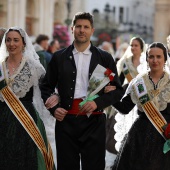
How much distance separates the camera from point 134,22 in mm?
55969

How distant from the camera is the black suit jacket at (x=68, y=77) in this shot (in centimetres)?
553

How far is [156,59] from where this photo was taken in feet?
19.2

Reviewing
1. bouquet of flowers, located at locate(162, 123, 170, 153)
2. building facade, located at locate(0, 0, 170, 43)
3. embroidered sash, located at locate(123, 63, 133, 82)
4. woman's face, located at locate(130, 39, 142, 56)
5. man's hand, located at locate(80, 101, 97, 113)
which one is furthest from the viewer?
building facade, located at locate(0, 0, 170, 43)

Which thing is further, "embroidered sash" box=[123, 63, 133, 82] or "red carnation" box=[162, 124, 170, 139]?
"embroidered sash" box=[123, 63, 133, 82]

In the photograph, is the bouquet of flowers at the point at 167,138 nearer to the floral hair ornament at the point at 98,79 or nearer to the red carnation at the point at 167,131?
the red carnation at the point at 167,131

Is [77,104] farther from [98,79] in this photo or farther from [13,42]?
[13,42]

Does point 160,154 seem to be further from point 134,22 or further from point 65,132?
point 134,22

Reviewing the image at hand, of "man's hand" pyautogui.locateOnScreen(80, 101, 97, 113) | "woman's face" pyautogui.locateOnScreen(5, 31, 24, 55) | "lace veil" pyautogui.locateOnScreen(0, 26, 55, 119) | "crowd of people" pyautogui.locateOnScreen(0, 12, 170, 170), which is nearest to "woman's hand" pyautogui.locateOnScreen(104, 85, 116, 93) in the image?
"crowd of people" pyautogui.locateOnScreen(0, 12, 170, 170)

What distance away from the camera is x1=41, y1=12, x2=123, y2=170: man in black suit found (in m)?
5.48

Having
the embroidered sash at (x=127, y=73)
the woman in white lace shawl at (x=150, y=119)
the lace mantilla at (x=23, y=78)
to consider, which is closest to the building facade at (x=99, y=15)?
the embroidered sash at (x=127, y=73)

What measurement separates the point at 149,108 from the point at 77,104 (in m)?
0.70

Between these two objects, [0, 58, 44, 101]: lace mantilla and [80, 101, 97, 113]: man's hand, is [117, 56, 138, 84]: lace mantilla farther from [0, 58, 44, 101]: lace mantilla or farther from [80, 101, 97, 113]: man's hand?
[80, 101, 97, 113]: man's hand

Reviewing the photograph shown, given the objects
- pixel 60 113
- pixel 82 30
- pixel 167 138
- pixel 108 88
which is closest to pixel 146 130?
pixel 167 138

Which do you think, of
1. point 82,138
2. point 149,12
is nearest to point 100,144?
point 82,138
